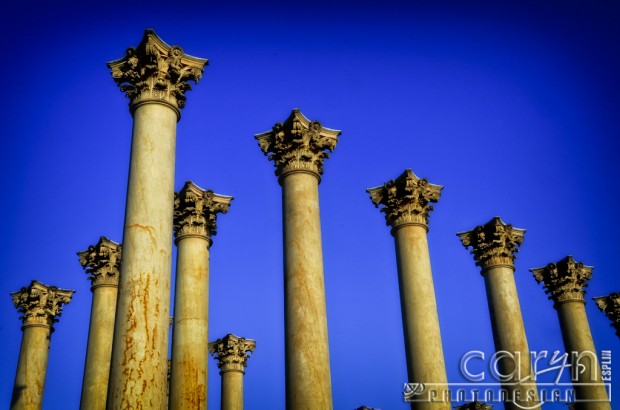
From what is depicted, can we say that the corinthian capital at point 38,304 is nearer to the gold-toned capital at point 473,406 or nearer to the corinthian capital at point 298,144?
the corinthian capital at point 298,144

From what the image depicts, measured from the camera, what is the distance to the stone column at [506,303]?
2859 centimetres

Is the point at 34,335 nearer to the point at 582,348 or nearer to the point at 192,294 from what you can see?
the point at 192,294

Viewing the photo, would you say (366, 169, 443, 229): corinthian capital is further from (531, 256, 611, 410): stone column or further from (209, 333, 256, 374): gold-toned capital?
(209, 333, 256, 374): gold-toned capital

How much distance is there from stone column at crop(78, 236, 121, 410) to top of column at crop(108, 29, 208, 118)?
33.3ft

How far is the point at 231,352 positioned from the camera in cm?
4000

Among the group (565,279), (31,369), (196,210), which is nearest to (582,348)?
(565,279)

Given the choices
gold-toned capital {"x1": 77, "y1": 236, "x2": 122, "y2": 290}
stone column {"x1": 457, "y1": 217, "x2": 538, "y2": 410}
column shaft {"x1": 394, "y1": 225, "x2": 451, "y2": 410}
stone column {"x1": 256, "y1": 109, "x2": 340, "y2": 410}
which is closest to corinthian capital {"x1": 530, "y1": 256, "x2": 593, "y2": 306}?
stone column {"x1": 457, "y1": 217, "x2": 538, "y2": 410}

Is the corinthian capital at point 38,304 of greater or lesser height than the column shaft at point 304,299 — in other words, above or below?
above

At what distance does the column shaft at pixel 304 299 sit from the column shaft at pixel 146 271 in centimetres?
496

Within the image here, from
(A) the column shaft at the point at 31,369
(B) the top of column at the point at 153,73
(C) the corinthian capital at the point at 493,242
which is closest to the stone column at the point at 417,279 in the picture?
(C) the corinthian capital at the point at 493,242

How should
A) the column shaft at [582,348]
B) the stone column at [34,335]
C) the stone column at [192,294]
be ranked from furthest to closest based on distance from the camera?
1. the column shaft at [582,348]
2. the stone column at [34,335]
3. the stone column at [192,294]

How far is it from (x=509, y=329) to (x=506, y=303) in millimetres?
1380

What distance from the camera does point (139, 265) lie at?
52.1 ft

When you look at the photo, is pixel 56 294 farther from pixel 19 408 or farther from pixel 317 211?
pixel 317 211
